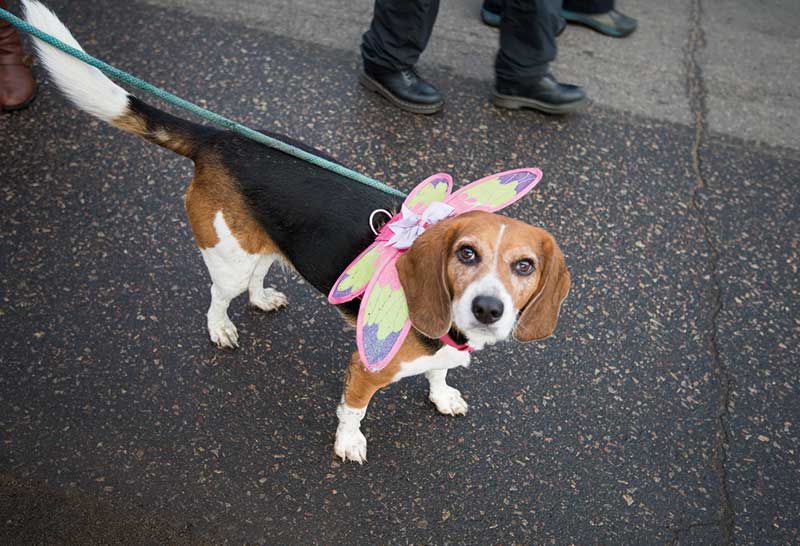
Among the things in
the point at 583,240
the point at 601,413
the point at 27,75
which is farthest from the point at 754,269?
the point at 27,75

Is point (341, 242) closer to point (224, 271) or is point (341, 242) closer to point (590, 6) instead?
point (224, 271)

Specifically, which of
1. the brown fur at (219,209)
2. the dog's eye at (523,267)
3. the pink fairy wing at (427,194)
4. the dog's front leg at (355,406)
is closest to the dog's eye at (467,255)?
the dog's eye at (523,267)

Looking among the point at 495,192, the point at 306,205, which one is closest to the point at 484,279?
the point at 495,192

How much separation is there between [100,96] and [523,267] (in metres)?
1.64

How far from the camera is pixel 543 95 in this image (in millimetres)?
4449

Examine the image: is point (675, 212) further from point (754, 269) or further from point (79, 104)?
point (79, 104)

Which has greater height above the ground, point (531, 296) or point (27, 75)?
point (531, 296)

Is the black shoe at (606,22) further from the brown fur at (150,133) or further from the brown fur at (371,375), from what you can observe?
the brown fur at (371,375)

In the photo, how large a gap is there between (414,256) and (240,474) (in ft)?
4.08

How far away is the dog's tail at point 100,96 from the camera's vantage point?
235 cm

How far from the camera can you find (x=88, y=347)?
123 inches

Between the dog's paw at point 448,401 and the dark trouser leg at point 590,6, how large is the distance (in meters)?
3.61

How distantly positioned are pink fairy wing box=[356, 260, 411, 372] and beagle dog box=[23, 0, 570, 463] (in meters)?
0.08

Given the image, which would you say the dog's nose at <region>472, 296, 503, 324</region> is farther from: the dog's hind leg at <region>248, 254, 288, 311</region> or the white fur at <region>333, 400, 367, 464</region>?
the dog's hind leg at <region>248, 254, 288, 311</region>
